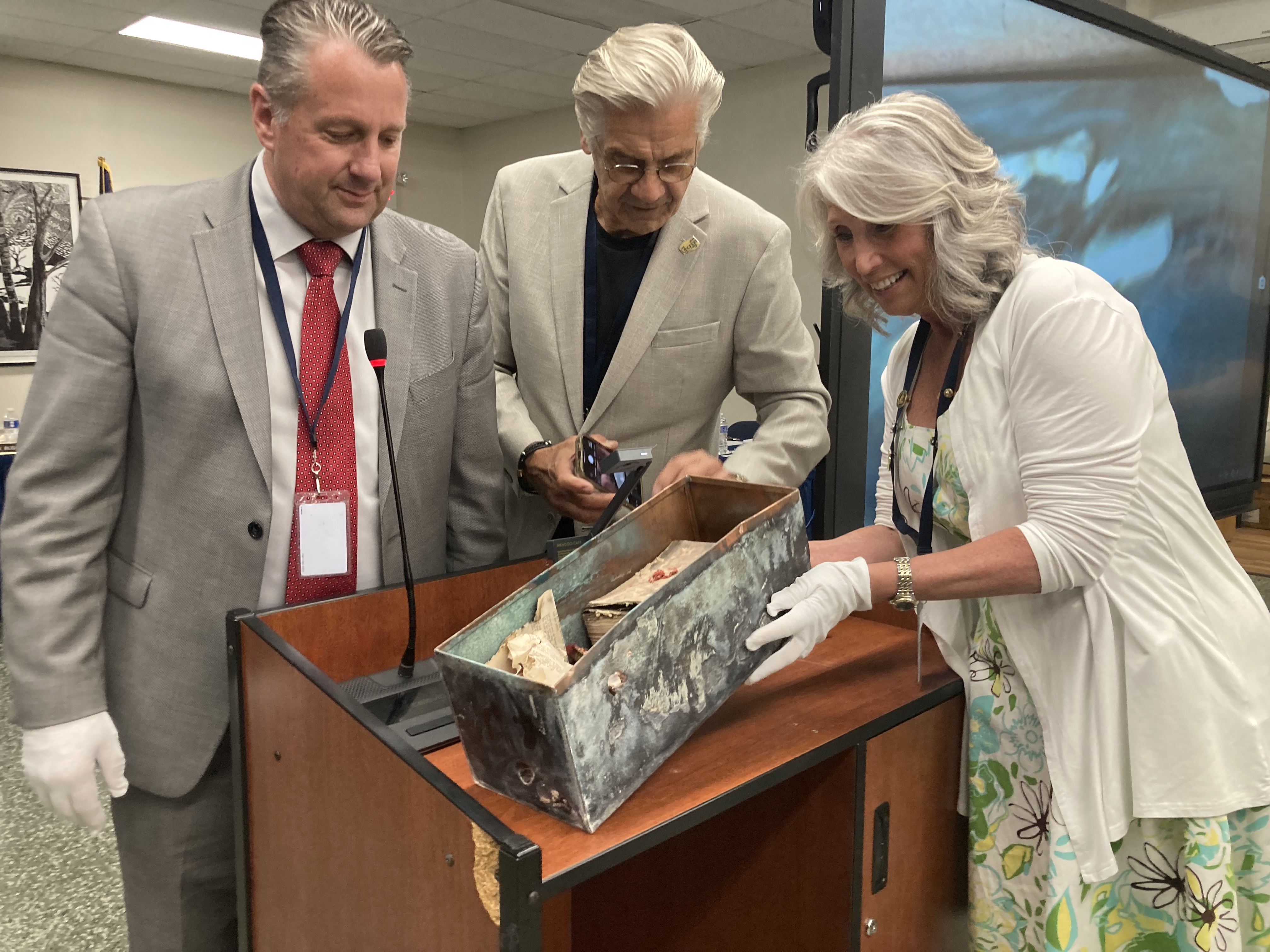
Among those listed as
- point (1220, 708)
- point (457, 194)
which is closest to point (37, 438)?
point (1220, 708)

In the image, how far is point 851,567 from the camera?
3.95 ft

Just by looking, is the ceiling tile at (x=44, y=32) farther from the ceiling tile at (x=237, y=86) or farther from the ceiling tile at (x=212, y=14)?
the ceiling tile at (x=237, y=86)

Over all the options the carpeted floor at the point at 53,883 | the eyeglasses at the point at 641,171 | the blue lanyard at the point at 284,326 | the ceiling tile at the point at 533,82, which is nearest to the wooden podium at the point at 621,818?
the blue lanyard at the point at 284,326

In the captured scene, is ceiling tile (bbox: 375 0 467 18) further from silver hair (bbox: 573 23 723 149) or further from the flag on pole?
silver hair (bbox: 573 23 723 149)

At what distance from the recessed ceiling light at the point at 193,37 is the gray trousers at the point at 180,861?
5.11m

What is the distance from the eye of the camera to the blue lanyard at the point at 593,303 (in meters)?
1.77

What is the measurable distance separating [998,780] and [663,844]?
0.47m

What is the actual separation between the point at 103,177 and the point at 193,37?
128 cm

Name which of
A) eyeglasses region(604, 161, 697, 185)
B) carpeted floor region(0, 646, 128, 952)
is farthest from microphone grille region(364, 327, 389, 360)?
carpeted floor region(0, 646, 128, 952)

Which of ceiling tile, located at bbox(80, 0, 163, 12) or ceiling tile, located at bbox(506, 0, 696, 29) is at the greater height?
ceiling tile, located at bbox(80, 0, 163, 12)

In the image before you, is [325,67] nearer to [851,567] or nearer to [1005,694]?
[851,567]

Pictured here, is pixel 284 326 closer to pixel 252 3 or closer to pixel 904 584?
pixel 904 584

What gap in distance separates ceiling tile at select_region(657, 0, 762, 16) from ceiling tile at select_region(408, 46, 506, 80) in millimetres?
1707

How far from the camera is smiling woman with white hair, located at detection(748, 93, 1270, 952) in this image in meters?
1.13
